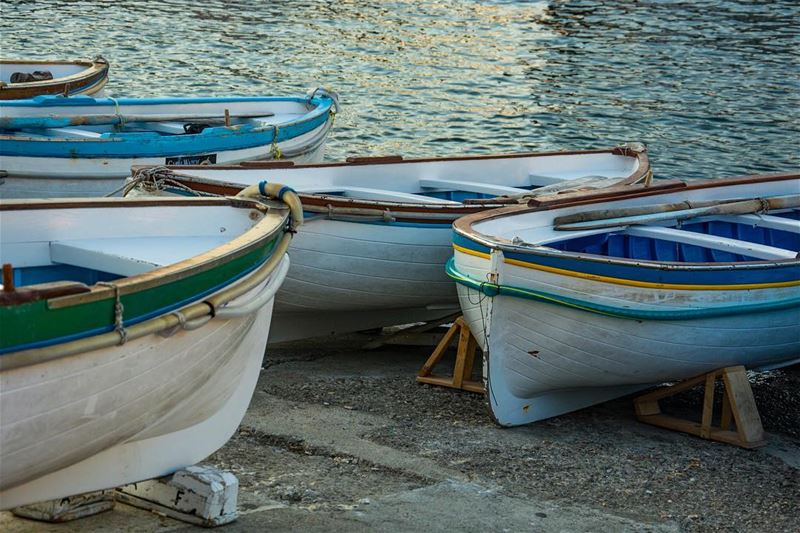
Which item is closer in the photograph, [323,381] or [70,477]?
[70,477]

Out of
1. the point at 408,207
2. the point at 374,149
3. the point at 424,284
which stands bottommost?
the point at 374,149

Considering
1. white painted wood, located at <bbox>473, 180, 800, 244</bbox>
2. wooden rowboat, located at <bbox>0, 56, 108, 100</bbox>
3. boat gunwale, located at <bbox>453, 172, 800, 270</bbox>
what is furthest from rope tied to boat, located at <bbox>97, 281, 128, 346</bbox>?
wooden rowboat, located at <bbox>0, 56, 108, 100</bbox>

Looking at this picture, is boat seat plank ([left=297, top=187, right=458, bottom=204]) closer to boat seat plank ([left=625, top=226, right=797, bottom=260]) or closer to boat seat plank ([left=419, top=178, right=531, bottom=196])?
boat seat plank ([left=419, top=178, right=531, bottom=196])

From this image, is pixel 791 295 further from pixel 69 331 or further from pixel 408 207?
pixel 69 331

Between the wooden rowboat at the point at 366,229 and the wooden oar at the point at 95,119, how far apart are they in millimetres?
2823

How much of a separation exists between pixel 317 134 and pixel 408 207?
421cm

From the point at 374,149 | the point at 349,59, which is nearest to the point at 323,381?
the point at 374,149

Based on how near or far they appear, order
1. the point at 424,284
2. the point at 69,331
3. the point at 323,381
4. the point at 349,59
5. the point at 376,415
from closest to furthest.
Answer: the point at 69,331
the point at 376,415
the point at 323,381
the point at 424,284
the point at 349,59

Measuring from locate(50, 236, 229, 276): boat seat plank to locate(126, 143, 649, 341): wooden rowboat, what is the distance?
207 cm

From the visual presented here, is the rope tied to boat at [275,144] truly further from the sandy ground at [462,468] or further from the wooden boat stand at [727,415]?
the wooden boat stand at [727,415]

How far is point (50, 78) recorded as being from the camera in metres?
13.3

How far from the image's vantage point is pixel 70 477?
4965mm

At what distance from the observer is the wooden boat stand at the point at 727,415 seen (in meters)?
7.33

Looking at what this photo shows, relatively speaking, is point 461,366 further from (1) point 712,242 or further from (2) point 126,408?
(2) point 126,408
